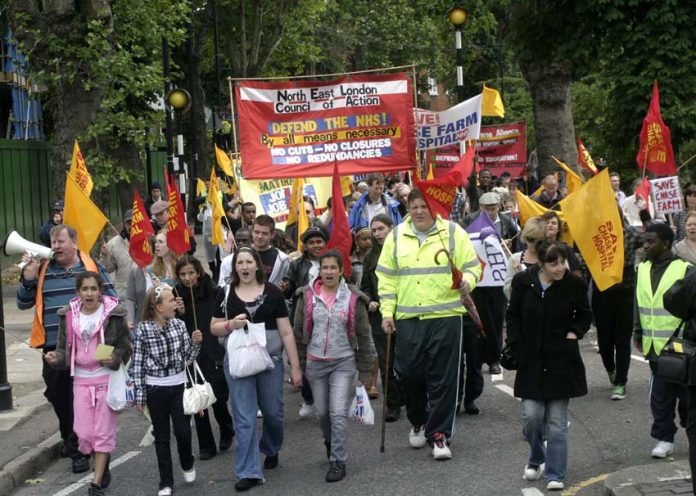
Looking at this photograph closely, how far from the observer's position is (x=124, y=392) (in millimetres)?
8305

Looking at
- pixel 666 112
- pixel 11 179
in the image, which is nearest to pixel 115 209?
pixel 11 179

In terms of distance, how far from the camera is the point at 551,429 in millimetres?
7723

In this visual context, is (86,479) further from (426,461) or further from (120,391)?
(426,461)

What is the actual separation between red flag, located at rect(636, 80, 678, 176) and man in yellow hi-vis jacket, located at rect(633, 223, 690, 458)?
4.93 meters

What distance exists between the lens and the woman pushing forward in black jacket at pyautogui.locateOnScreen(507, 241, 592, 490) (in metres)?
7.75

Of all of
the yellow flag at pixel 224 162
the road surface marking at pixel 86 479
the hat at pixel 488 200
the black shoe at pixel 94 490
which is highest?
the yellow flag at pixel 224 162

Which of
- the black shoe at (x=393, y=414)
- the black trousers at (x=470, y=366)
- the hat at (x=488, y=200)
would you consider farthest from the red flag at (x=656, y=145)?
the black shoe at (x=393, y=414)

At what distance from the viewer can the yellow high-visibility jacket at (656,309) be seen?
8.39m

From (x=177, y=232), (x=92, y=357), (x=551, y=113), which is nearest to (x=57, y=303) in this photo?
(x=92, y=357)

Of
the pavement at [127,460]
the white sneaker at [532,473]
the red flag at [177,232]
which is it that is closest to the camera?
the pavement at [127,460]

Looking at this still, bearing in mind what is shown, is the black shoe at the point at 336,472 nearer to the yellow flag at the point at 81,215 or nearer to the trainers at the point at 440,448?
the trainers at the point at 440,448

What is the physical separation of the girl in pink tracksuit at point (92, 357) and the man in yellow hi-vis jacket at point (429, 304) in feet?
6.29

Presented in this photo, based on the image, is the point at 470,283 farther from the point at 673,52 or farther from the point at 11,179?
the point at 11,179

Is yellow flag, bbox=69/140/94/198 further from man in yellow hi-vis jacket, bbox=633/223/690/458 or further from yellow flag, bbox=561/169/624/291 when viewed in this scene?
man in yellow hi-vis jacket, bbox=633/223/690/458
